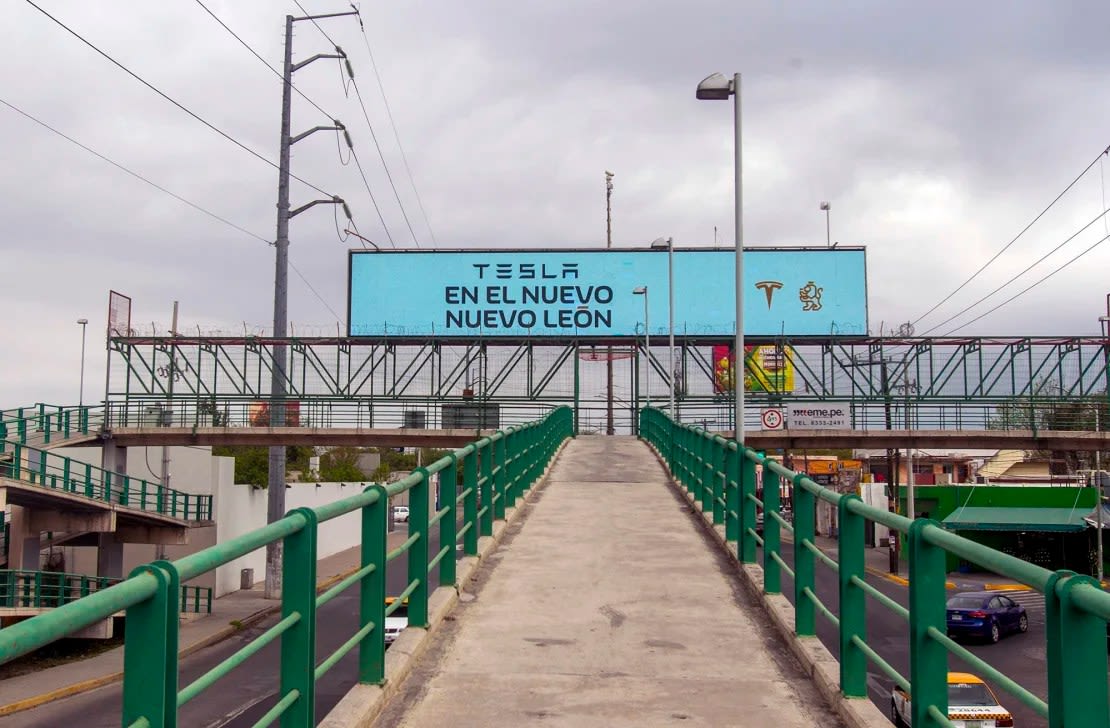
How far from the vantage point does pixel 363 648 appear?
6336 mm

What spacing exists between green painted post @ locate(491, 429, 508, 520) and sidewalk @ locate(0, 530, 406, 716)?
2.89 m

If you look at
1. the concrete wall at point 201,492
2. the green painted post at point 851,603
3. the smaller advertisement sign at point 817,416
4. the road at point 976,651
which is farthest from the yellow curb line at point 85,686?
the smaller advertisement sign at point 817,416

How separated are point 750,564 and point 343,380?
31971 mm

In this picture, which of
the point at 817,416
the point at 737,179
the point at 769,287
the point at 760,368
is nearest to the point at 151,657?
the point at 737,179

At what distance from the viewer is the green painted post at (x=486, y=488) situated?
12.1 m

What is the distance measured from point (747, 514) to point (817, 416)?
27606 mm

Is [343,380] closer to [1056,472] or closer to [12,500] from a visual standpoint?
[12,500]

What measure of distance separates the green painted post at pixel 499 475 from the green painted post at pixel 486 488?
1.08m

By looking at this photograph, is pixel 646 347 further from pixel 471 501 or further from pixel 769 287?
pixel 471 501

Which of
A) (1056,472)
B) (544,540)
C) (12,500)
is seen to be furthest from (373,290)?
(1056,472)

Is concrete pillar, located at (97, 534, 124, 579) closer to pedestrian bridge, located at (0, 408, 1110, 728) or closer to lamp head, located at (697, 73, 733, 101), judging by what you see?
pedestrian bridge, located at (0, 408, 1110, 728)

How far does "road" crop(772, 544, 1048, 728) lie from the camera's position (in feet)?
64.9

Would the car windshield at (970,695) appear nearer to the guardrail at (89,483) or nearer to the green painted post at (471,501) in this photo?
the green painted post at (471,501)

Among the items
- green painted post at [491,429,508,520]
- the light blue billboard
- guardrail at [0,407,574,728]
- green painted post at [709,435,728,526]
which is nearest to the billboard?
the light blue billboard
